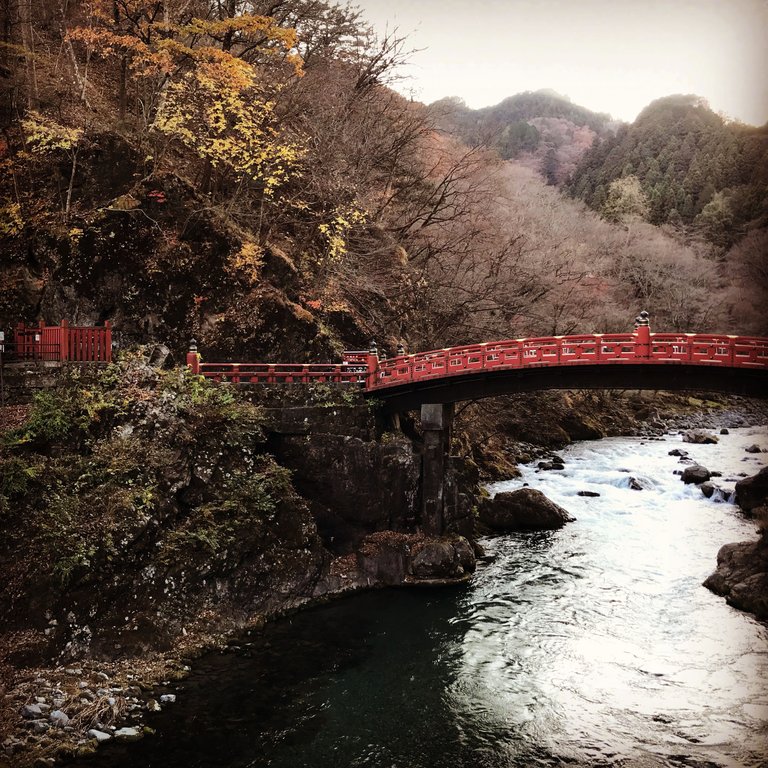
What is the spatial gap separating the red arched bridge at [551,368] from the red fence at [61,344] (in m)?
2.55

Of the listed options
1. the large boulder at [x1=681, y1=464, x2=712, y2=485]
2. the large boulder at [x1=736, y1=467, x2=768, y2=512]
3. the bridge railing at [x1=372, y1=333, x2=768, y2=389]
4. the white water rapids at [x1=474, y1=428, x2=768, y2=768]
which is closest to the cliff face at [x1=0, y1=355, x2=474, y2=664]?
the bridge railing at [x1=372, y1=333, x2=768, y2=389]

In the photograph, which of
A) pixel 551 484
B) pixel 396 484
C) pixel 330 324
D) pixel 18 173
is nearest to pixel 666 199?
pixel 551 484

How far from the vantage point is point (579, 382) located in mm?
18156

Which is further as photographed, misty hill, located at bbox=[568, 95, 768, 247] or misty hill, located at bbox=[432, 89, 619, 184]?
misty hill, located at bbox=[432, 89, 619, 184]

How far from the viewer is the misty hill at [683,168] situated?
47.2 meters

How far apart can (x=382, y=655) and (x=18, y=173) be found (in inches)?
763

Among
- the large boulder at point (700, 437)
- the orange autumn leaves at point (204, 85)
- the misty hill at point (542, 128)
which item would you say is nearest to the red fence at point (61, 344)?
the orange autumn leaves at point (204, 85)

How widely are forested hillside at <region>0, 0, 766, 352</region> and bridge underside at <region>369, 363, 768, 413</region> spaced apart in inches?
160

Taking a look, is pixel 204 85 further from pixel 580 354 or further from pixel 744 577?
pixel 744 577

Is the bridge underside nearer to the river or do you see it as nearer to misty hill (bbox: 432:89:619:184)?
the river

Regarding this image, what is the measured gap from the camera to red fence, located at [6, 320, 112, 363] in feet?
55.7

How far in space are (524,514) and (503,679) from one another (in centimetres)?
1049

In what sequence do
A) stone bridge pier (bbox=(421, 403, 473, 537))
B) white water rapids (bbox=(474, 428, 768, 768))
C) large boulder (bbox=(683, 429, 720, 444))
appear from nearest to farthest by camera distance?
white water rapids (bbox=(474, 428, 768, 768)) < stone bridge pier (bbox=(421, 403, 473, 537)) < large boulder (bbox=(683, 429, 720, 444))

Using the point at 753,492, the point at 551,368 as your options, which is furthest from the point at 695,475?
the point at 551,368
